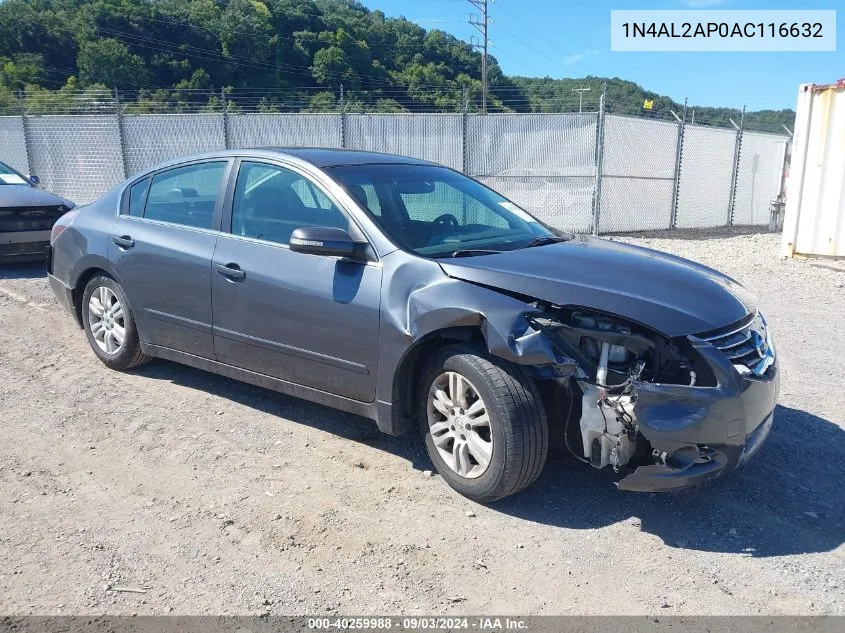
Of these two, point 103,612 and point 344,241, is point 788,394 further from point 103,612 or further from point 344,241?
point 103,612

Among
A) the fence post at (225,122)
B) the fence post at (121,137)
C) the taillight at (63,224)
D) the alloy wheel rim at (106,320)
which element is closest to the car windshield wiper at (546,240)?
the alloy wheel rim at (106,320)

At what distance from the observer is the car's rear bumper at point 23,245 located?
881 centimetres

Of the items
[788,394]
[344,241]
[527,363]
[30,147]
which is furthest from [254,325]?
[30,147]

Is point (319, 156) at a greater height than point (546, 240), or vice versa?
point (319, 156)

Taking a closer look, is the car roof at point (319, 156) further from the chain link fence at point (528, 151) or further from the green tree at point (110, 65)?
the green tree at point (110, 65)

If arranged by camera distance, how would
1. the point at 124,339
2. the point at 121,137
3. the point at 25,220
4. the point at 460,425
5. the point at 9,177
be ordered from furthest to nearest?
the point at 121,137 < the point at 9,177 < the point at 25,220 < the point at 124,339 < the point at 460,425

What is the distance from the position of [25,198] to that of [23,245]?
595 mm

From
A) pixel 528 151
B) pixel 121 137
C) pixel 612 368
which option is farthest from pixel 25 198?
pixel 528 151

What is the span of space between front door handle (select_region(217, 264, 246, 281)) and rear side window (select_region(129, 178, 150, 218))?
1180mm

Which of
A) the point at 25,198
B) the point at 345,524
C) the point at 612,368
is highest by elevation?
the point at 25,198

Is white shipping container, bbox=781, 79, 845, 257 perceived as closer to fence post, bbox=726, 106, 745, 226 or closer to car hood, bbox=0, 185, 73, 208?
fence post, bbox=726, 106, 745, 226

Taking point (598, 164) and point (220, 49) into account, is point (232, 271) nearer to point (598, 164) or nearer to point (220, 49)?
point (598, 164)

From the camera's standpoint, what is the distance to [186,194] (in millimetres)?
4977

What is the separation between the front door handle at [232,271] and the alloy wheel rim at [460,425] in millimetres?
1428
